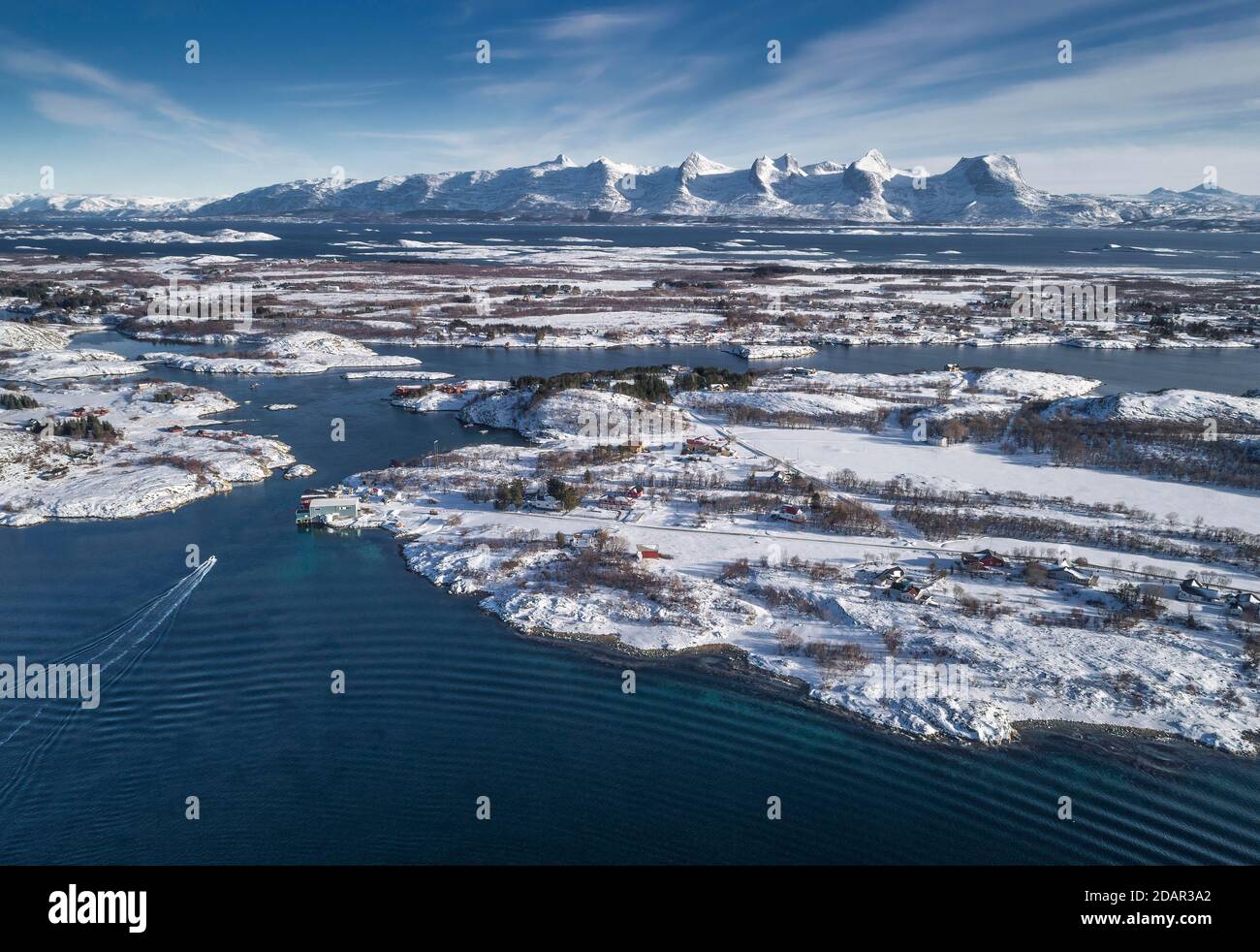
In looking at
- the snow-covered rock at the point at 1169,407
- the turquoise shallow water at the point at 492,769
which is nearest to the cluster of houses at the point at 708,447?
the turquoise shallow water at the point at 492,769

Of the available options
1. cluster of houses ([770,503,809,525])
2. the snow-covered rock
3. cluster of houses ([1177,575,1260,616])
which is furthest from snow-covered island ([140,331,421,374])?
cluster of houses ([1177,575,1260,616])

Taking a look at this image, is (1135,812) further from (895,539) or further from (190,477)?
(190,477)

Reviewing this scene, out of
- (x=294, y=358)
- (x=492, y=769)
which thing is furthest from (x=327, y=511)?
(x=294, y=358)

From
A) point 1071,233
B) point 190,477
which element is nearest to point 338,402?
point 190,477

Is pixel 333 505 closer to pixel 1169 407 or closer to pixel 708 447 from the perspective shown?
pixel 708 447

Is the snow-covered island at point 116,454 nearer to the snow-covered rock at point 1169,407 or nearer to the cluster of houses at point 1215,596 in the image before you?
the cluster of houses at point 1215,596
